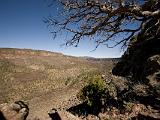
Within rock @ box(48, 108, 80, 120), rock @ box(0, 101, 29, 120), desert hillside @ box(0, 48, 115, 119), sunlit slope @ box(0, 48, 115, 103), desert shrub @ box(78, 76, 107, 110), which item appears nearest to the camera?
rock @ box(48, 108, 80, 120)

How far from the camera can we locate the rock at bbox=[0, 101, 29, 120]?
50.0ft

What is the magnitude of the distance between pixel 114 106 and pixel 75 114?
85.3 inches

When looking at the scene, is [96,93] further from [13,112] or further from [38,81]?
[38,81]

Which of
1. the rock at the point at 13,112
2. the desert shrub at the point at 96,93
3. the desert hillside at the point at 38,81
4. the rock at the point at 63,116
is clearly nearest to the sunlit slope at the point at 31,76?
the desert hillside at the point at 38,81

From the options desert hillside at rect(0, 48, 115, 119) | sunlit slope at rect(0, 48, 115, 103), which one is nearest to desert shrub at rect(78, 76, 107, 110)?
desert hillside at rect(0, 48, 115, 119)

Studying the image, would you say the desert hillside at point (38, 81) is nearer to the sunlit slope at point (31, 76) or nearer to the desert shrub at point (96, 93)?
the sunlit slope at point (31, 76)

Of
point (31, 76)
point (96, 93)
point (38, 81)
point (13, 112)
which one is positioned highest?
point (96, 93)

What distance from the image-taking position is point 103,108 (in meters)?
14.3

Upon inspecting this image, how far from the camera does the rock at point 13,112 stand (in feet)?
50.0

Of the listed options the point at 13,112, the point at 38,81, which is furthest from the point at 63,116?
the point at 38,81

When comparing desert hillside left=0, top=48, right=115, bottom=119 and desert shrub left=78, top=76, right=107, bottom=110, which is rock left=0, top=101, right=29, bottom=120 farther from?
desert shrub left=78, top=76, right=107, bottom=110

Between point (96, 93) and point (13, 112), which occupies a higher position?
point (96, 93)

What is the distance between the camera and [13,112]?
15.4 metres

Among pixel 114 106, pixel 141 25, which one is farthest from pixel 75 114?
pixel 141 25
